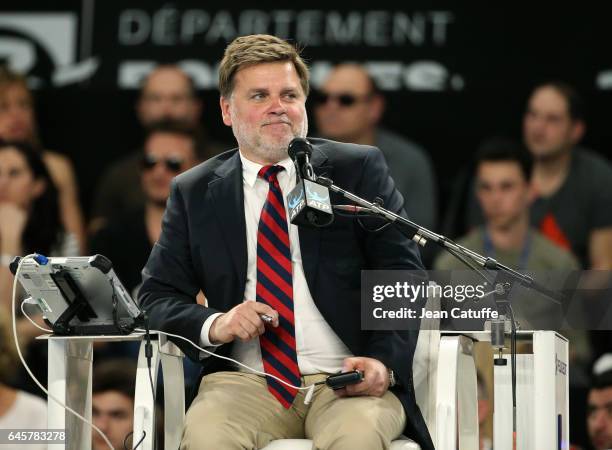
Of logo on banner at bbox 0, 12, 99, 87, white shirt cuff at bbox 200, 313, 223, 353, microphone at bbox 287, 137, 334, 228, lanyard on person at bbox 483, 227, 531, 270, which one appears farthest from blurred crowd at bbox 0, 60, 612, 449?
microphone at bbox 287, 137, 334, 228

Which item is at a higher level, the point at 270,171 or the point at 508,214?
the point at 270,171

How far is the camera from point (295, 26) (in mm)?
6625

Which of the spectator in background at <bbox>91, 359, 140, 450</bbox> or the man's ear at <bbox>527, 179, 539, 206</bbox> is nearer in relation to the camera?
the spectator in background at <bbox>91, 359, 140, 450</bbox>

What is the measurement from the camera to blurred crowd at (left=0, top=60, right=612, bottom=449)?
20.6 ft

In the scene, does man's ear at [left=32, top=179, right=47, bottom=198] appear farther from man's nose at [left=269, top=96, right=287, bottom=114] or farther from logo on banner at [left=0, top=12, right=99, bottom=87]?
man's nose at [left=269, top=96, right=287, bottom=114]

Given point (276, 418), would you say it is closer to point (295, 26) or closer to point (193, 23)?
point (295, 26)

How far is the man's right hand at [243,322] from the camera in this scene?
346cm

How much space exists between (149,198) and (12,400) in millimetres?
1422

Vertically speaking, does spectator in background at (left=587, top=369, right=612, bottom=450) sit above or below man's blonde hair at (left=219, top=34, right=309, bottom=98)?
below

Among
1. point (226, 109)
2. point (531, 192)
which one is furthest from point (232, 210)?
point (531, 192)

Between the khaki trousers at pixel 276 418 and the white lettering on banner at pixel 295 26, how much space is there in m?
3.27

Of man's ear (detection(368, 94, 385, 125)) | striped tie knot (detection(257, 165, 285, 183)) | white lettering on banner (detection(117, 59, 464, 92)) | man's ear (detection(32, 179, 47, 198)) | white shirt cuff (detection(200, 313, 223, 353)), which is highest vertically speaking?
white lettering on banner (detection(117, 59, 464, 92))

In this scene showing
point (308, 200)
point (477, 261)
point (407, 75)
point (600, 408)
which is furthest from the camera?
point (407, 75)

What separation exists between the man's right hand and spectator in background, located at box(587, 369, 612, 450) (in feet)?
10.0
